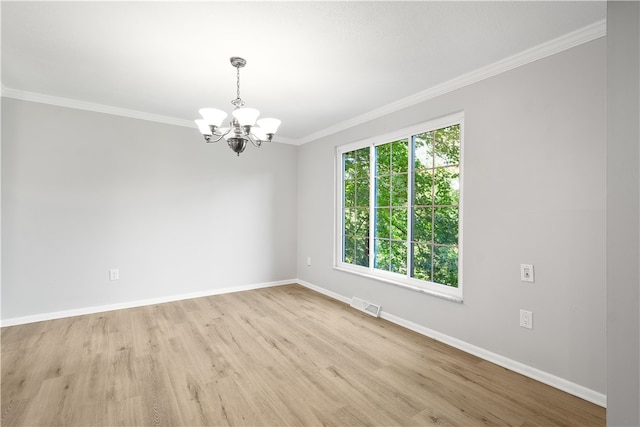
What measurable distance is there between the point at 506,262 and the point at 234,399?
222 centimetres

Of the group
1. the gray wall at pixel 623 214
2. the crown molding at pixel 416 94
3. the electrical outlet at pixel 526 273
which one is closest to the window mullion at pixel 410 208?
the crown molding at pixel 416 94

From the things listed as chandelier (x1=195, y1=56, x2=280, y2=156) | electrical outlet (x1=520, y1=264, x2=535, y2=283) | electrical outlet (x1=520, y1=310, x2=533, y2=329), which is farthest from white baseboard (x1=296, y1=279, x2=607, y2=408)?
chandelier (x1=195, y1=56, x2=280, y2=156)

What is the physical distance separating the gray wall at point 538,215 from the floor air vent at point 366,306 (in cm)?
59

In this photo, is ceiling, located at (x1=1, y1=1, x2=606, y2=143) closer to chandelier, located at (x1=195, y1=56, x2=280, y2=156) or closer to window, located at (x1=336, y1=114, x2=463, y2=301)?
chandelier, located at (x1=195, y1=56, x2=280, y2=156)

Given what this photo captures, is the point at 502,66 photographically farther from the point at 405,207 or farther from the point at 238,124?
the point at 238,124

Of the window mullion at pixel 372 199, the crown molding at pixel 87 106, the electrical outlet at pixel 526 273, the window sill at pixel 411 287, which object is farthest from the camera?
the window mullion at pixel 372 199

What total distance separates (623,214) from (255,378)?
→ 224 cm

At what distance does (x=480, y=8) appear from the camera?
178 cm

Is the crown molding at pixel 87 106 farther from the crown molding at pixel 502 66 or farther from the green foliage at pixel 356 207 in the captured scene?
the crown molding at pixel 502 66

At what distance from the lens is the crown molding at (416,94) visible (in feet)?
6.59

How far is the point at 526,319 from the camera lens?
2.25 meters

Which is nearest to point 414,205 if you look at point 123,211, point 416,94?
point 416,94

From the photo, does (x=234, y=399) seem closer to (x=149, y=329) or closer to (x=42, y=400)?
(x=42, y=400)

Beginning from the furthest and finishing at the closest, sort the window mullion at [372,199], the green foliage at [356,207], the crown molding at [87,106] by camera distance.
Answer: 1. the green foliage at [356,207]
2. the window mullion at [372,199]
3. the crown molding at [87,106]
